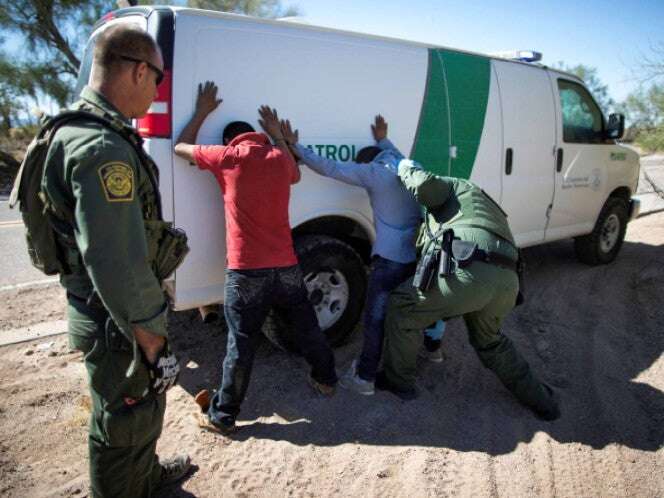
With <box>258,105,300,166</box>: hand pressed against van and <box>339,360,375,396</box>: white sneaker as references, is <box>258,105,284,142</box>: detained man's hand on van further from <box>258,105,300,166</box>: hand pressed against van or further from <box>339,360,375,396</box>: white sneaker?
<box>339,360,375,396</box>: white sneaker

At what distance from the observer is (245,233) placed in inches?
117

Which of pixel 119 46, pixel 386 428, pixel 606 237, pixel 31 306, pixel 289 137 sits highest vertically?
pixel 119 46

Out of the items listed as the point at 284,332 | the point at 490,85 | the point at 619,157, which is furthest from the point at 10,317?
the point at 619,157

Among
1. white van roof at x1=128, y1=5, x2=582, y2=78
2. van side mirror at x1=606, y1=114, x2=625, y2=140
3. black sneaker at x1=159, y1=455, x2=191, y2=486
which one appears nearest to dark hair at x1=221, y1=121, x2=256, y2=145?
white van roof at x1=128, y1=5, x2=582, y2=78

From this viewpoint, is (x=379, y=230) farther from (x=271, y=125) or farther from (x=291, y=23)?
(x=291, y=23)

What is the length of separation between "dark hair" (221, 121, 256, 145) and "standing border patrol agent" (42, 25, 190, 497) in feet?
3.61

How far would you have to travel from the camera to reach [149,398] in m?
2.08

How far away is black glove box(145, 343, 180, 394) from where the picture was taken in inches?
76.5

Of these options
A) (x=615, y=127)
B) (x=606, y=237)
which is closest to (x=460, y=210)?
(x=615, y=127)

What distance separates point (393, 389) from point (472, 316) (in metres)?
0.72

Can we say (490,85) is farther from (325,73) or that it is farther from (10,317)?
(10,317)

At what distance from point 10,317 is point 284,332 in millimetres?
2472

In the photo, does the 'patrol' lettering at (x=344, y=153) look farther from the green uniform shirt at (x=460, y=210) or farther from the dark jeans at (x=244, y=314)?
the dark jeans at (x=244, y=314)

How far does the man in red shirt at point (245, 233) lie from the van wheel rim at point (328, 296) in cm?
65
